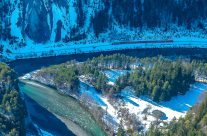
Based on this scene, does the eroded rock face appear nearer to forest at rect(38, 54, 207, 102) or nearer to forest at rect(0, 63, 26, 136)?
forest at rect(38, 54, 207, 102)

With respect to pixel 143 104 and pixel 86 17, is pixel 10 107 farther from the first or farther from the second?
pixel 86 17

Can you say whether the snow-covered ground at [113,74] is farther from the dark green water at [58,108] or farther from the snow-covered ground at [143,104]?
the dark green water at [58,108]

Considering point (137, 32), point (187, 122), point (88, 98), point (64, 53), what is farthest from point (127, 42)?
point (187, 122)

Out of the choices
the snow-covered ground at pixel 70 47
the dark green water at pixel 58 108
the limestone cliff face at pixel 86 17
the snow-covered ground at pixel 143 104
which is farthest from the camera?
the limestone cliff face at pixel 86 17

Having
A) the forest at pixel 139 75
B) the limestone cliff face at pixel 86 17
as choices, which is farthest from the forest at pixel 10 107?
the limestone cliff face at pixel 86 17

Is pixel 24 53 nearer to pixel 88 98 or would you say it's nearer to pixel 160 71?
pixel 88 98

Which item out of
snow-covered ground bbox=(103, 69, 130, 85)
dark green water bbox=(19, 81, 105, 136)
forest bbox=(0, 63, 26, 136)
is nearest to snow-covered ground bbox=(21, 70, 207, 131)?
snow-covered ground bbox=(103, 69, 130, 85)
